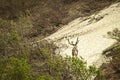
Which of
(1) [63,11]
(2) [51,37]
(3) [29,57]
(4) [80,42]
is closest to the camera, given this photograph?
(3) [29,57]

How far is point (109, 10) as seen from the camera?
32.2 meters

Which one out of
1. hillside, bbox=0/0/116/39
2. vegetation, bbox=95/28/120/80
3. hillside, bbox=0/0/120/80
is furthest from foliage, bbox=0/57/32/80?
hillside, bbox=0/0/116/39

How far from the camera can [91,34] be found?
93.2 feet

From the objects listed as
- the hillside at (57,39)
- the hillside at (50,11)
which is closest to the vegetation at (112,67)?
the hillside at (57,39)

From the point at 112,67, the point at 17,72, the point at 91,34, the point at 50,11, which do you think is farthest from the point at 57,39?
the point at 17,72

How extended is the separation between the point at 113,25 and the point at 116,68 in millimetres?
8120

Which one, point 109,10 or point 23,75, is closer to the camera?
point 23,75

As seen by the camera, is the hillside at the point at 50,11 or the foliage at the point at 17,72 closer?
the foliage at the point at 17,72

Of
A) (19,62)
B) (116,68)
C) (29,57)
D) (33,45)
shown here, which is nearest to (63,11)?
(33,45)

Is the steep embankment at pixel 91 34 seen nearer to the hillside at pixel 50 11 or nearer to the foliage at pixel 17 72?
the hillside at pixel 50 11

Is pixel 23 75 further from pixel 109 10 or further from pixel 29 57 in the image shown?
pixel 109 10

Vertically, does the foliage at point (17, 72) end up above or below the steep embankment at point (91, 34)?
below

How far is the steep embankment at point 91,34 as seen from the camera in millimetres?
24594

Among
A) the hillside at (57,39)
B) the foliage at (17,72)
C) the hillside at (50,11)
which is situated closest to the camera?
the foliage at (17,72)
